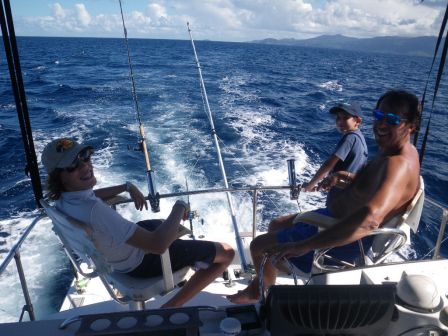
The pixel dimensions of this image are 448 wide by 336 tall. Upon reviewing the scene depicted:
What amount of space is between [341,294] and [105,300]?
2081 mm

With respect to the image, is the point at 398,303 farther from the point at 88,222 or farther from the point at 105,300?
the point at 105,300

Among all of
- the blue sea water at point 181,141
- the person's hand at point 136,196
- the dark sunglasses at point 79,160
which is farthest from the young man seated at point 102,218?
the blue sea water at point 181,141

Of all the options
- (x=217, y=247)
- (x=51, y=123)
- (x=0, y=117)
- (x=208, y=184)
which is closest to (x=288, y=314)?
(x=217, y=247)

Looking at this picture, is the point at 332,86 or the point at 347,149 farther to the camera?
the point at 332,86

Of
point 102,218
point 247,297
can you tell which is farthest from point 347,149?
point 102,218

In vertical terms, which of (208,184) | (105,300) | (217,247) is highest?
(217,247)

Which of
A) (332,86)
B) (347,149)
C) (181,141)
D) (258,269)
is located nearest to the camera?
(258,269)

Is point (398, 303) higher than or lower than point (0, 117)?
higher

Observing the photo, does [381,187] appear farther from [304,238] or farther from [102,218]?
[102,218]

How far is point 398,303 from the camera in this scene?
1.34 metres

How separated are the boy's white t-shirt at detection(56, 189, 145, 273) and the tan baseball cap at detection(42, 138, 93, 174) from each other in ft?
0.45

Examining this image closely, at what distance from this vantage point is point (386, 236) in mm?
2023

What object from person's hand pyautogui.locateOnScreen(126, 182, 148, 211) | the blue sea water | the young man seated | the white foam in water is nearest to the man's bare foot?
the young man seated

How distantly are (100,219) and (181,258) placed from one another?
1.80 ft
